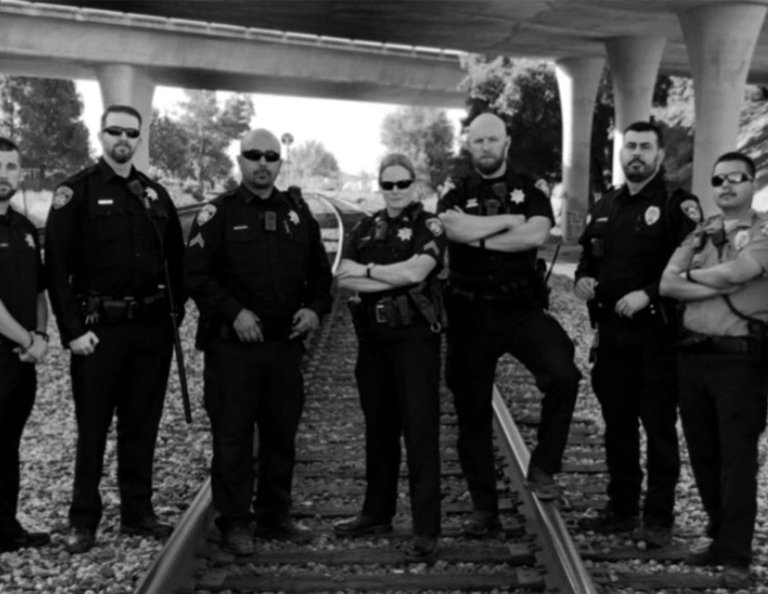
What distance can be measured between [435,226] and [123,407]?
202cm

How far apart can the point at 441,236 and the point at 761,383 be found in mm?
1765

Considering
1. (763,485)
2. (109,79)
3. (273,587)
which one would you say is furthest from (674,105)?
(273,587)

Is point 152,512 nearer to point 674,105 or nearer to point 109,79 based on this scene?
point 109,79

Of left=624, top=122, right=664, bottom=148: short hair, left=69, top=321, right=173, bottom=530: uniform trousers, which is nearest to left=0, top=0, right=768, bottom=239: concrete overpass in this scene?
left=624, top=122, right=664, bottom=148: short hair

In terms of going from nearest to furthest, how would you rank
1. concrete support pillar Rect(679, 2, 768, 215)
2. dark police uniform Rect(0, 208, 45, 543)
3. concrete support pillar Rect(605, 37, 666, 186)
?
dark police uniform Rect(0, 208, 45, 543), concrete support pillar Rect(679, 2, 768, 215), concrete support pillar Rect(605, 37, 666, 186)

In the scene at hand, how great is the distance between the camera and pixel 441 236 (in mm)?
5211

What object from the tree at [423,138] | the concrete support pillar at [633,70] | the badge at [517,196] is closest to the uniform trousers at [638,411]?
the badge at [517,196]

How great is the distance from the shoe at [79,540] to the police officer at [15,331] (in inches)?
5.8

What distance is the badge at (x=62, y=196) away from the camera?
533 cm

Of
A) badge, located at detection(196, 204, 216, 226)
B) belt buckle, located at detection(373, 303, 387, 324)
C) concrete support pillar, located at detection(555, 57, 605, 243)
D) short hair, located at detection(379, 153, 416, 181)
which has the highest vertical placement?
concrete support pillar, located at detection(555, 57, 605, 243)

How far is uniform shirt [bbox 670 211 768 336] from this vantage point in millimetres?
4934

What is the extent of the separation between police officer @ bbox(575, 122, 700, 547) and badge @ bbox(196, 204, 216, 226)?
2.09 m

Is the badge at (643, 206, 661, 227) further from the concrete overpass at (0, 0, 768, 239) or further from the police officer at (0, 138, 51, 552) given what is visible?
the concrete overpass at (0, 0, 768, 239)

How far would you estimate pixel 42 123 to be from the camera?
60656 mm
